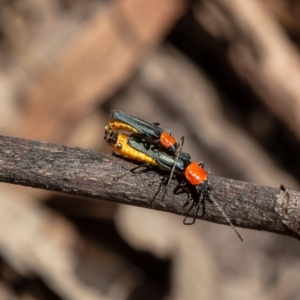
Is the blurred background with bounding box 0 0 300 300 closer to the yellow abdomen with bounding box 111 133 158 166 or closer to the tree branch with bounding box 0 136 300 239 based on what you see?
the yellow abdomen with bounding box 111 133 158 166

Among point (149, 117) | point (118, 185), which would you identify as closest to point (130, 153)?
point (118, 185)

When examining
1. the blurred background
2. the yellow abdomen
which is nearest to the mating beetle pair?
the yellow abdomen

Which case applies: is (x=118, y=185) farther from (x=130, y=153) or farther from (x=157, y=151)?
(x=157, y=151)

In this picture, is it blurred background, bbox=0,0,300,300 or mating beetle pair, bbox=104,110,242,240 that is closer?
mating beetle pair, bbox=104,110,242,240

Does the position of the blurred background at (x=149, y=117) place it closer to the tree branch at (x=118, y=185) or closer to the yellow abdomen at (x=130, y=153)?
the yellow abdomen at (x=130, y=153)

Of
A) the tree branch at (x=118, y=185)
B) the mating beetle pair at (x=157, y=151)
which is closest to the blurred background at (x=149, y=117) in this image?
the mating beetle pair at (x=157, y=151)

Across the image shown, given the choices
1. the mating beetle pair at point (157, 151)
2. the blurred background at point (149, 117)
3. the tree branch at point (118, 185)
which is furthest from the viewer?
the blurred background at point (149, 117)
